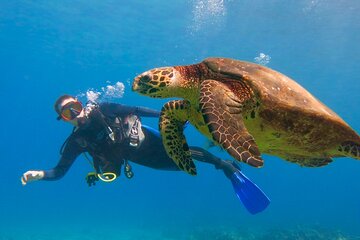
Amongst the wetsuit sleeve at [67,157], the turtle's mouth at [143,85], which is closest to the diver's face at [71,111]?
the wetsuit sleeve at [67,157]

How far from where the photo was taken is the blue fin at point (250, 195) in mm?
6145

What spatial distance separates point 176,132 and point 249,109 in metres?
1.29

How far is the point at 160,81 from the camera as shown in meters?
4.38

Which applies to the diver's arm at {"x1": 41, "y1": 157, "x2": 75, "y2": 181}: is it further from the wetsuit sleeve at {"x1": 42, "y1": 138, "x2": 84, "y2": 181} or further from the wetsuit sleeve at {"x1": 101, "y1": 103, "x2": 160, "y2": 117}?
the wetsuit sleeve at {"x1": 101, "y1": 103, "x2": 160, "y2": 117}

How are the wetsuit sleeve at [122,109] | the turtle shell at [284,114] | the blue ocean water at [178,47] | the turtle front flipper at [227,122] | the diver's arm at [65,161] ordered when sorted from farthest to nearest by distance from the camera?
1. the blue ocean water at [178,47]
2. the wetsuit sleeve at [122,109]
3. the diver's arm at [65,161]
4. the turtle shell at [284,114]
5. the turtle front flipper at [227,122]

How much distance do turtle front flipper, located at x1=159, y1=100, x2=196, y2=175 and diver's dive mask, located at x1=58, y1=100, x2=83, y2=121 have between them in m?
3.16

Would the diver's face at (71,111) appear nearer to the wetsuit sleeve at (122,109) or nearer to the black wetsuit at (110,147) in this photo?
the black wetsuit at (110,147)

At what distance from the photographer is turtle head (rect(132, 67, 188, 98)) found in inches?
173

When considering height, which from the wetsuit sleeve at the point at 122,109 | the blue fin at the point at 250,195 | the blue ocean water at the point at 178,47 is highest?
the blue ocean water at the point at 178,47

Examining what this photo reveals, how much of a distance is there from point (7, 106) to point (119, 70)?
42.4 meters

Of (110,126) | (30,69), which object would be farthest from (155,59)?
(110,126)

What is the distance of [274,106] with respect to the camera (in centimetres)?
390

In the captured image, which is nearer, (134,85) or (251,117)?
(251,117)

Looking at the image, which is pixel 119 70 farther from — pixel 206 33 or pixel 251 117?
pixel 251 117
